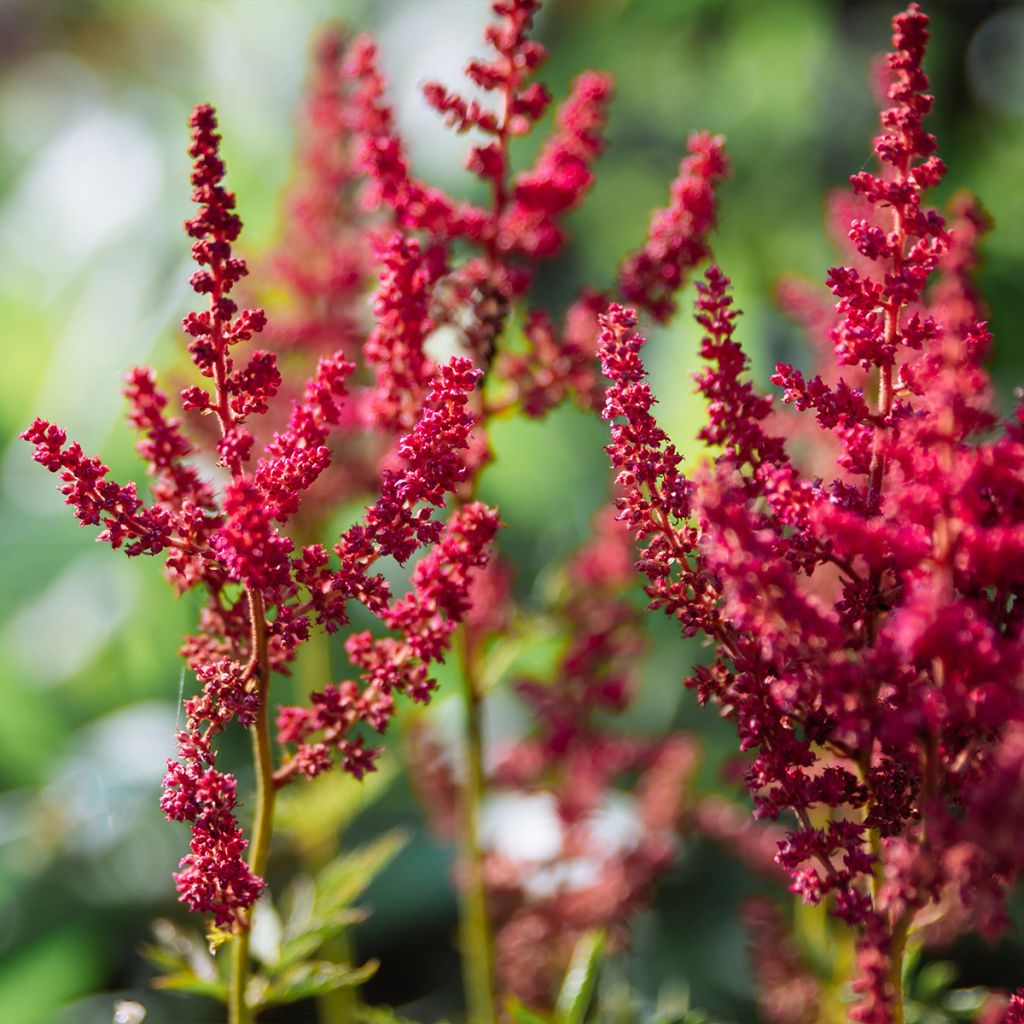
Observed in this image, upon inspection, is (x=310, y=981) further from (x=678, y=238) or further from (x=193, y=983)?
(x=678, y=238)

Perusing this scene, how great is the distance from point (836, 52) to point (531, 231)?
1732mm

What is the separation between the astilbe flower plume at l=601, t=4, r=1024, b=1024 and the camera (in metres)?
0.52

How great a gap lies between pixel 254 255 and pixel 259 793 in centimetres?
78

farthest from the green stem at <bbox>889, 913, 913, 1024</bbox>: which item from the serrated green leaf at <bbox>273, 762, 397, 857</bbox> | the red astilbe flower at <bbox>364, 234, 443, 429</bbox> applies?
the serrated green leaf at <bbox>273, 762, 397, 857</bbox>

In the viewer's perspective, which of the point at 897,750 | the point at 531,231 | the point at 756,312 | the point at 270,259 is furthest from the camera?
the point at 756,312

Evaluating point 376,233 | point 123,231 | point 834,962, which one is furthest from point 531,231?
point 123,231

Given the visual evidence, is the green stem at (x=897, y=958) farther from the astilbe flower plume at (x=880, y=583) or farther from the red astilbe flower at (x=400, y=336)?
the red astilbe flower at (x=400, y=336)

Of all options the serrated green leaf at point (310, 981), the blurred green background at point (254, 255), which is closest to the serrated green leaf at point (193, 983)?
A: the serrated green leaf at point (310, 981)

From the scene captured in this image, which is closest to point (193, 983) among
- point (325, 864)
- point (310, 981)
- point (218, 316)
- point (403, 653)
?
point (310, 981)

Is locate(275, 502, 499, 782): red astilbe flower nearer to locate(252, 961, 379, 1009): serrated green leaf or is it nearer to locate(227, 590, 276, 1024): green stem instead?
locate(227, 590, 276, 1024): green stem

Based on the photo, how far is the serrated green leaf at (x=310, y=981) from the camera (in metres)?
0.69

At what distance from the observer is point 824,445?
3.63ft

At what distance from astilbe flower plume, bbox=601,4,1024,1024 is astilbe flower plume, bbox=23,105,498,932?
0.31 feet

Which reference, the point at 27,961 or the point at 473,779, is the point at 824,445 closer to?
the point at 473,779
